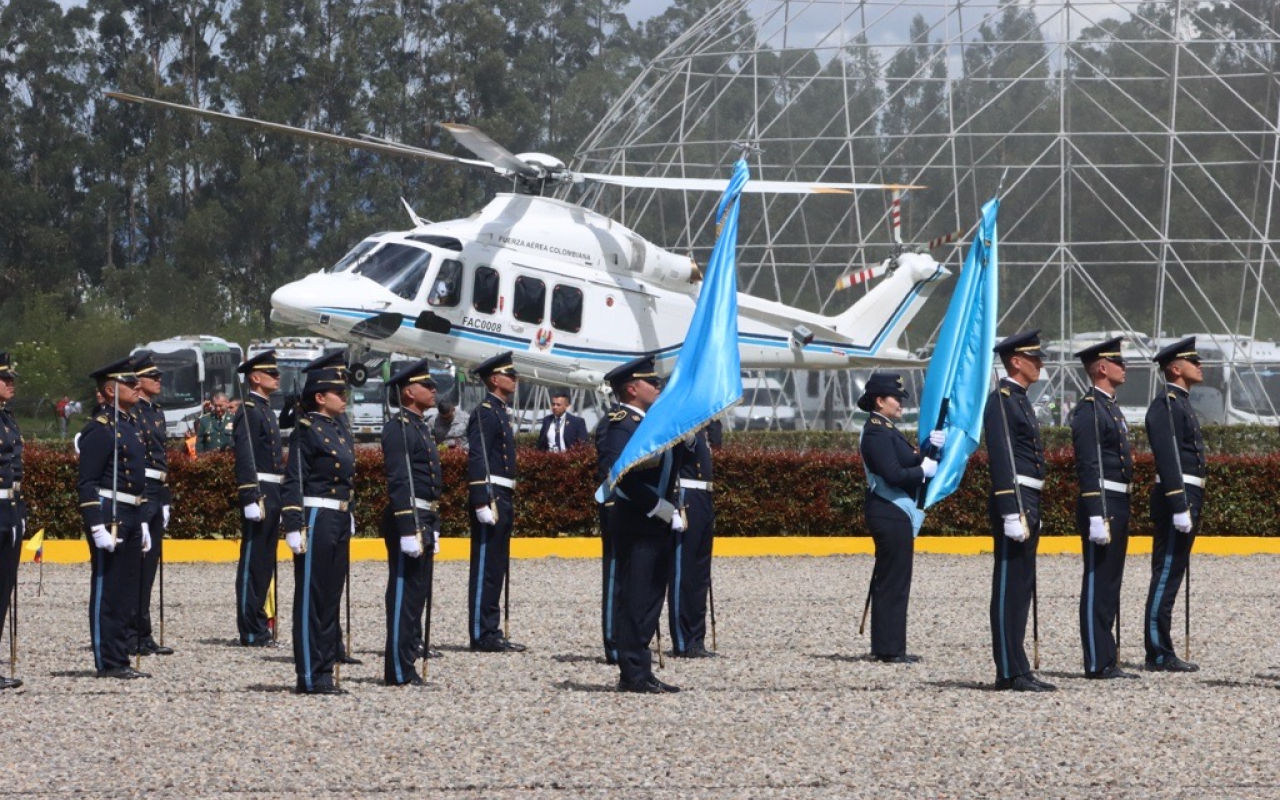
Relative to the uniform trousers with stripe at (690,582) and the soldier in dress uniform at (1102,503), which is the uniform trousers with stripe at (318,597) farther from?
the soldier in dress uniform at (1102,503)

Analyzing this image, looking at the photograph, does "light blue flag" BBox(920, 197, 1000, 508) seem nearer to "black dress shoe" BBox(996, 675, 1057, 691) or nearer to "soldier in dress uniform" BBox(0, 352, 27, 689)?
"black dress shoe" BBox(996, 675, 1057, 691)

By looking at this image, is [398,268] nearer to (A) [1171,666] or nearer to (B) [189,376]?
(A) [1171,666]

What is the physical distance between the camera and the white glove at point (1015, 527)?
32.7ft

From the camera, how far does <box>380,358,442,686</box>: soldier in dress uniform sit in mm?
10203

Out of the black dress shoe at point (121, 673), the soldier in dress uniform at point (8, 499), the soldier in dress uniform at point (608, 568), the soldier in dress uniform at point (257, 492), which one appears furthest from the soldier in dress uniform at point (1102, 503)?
the soldier in dress uniform at point (8, 499)

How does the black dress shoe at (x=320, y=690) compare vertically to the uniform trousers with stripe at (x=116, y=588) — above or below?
below

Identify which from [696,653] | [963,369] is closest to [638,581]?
[696,653]

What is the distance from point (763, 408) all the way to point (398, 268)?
1589 cm

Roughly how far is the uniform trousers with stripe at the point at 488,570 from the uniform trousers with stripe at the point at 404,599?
1.39 metres

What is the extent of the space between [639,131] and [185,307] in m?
24.6

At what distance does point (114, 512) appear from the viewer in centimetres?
1075

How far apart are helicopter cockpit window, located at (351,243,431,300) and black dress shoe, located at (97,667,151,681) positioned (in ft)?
37.8

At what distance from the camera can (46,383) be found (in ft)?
172

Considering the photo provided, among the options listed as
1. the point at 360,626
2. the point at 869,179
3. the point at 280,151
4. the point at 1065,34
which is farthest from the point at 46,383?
the point at 360,626
